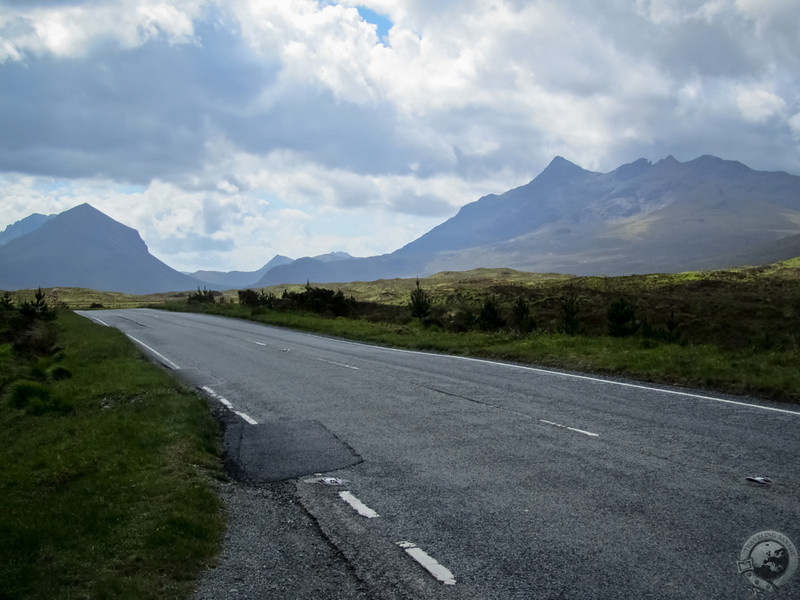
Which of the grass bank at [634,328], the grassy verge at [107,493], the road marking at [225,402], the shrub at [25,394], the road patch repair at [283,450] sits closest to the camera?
the grassy verge at [107,493]

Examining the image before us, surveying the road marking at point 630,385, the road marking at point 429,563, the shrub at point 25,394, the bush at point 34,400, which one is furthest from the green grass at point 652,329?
the shrub at point 25,394

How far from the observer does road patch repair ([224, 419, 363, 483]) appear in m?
7.65

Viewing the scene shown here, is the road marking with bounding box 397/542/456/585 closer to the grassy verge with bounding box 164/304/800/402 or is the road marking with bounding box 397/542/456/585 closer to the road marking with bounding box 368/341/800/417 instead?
the road marking with bounding box 368/341/800/417

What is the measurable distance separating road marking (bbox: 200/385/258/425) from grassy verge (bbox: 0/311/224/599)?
64 centimetres

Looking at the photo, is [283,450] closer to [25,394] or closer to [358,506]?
[358,506]

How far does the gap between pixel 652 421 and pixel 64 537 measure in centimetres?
785

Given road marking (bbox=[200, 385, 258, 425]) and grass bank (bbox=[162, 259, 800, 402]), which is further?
grass bank (bbox=[162, 259, 800, 402])

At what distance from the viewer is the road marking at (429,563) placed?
14.7 ft

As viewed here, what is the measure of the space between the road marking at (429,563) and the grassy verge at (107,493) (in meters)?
1.68

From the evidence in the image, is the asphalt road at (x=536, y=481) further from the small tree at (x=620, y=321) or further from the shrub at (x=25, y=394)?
the small tree at (x=620, y=321)

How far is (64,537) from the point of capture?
17.4 ft

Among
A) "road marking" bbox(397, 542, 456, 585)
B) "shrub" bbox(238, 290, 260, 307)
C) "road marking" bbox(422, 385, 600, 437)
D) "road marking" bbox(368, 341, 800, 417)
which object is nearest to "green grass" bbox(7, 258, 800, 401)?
"road marking" bbox(368, 341, 800, 417)

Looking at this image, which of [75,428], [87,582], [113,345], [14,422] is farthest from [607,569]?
[113,345]

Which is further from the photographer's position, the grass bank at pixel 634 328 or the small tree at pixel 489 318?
the small tree at pixel 489 318
